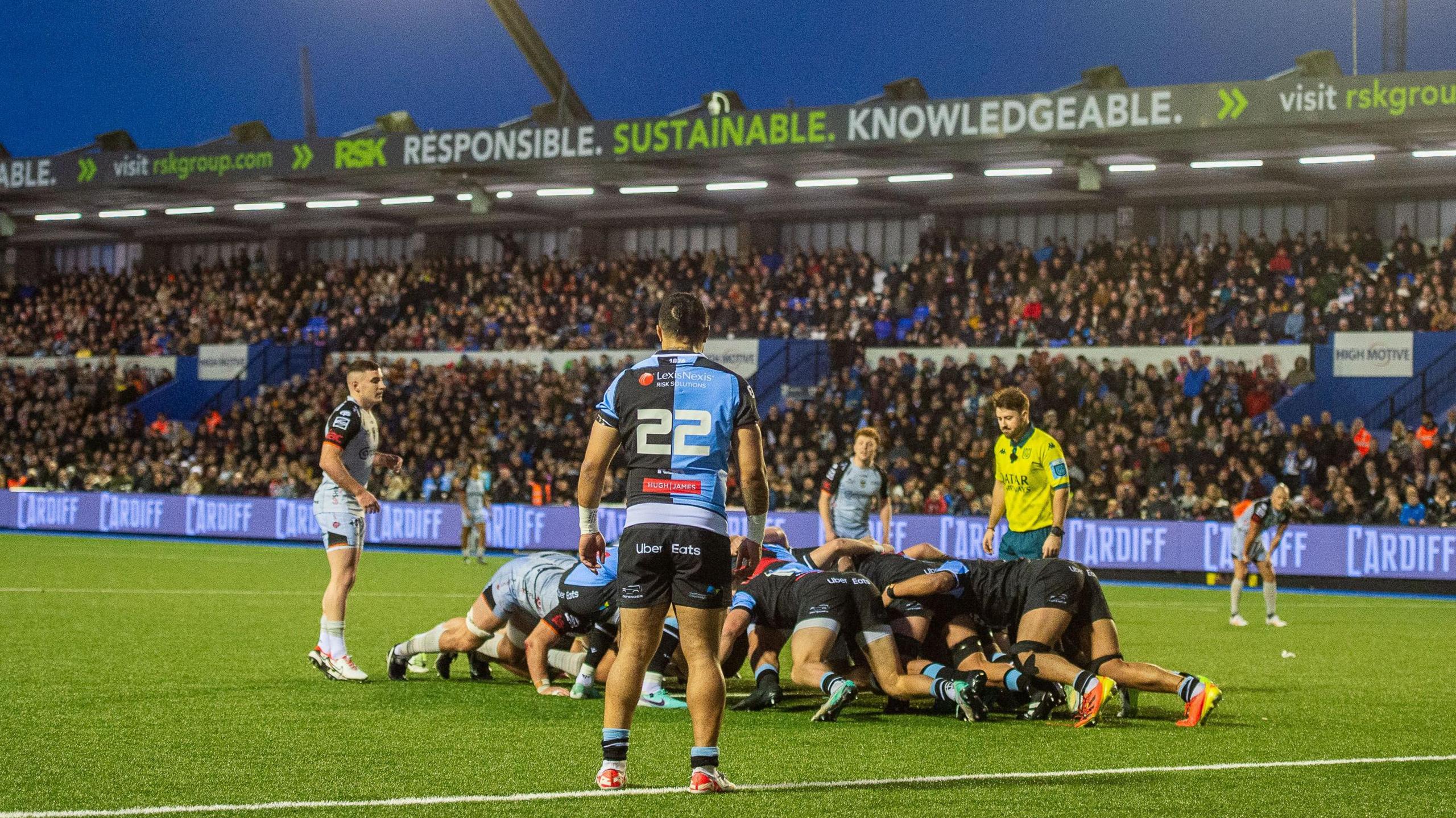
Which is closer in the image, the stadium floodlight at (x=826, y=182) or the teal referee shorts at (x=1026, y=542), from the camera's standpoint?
the teal referee shorts at (x=1026, y=542)

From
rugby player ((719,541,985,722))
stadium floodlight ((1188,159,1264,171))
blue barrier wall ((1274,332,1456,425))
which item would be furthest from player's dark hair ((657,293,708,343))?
stadium floodlight ((1188,159,1264,171))

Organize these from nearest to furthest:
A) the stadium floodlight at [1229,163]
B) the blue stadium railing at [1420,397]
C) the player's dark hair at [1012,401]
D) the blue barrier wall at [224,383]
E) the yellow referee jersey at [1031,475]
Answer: the player's dark hair at [1012,401] → the yellow referee jersey at [1031,475] → the blue stadium railing at [1420,397] → the stadium floodlight at [1229,163] → the blue barrier wall at [224,383]

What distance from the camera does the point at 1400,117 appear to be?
2581cm

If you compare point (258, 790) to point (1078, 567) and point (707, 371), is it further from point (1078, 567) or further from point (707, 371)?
point (1078, 567)

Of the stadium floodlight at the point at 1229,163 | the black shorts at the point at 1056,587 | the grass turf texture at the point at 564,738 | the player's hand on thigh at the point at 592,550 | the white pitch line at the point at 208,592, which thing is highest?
the stadium floodlight at the point at 1229,163

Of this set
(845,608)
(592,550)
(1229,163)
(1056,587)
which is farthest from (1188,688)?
(1229,163)

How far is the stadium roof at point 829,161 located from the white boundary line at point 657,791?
828 inches

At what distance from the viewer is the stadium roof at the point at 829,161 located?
88.7 feet

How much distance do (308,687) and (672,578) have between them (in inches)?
169

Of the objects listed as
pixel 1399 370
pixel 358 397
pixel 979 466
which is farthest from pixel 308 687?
pixel 1399 370

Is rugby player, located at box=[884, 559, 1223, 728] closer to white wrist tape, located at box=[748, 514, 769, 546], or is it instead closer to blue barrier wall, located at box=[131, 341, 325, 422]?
white wrist tape, located at box=[748, 514, 769, 546]

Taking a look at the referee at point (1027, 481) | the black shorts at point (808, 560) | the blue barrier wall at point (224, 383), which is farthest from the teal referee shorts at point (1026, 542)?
the blue barrier wall at point (224, 383)

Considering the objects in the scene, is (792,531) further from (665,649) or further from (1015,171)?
(665,649)

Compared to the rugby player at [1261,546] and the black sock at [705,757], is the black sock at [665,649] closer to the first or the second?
the black sock at [705,757]
